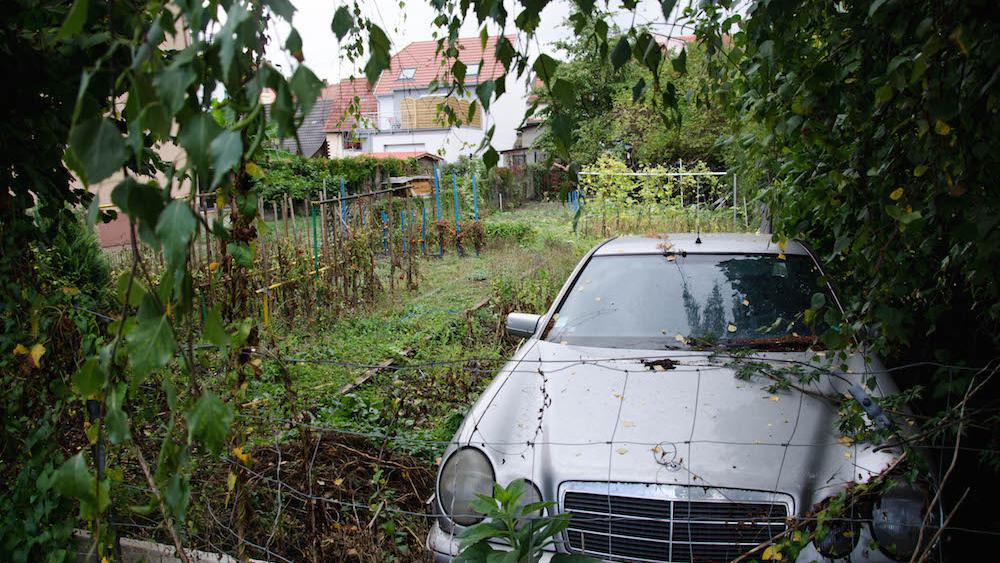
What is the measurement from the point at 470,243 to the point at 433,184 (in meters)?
2.00

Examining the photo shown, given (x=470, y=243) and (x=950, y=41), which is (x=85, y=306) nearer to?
(x=950, y=41)

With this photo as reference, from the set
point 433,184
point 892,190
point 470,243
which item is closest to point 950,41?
point 892,190

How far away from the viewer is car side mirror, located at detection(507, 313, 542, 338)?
433 centimetres

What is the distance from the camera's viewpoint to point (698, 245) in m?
4.59

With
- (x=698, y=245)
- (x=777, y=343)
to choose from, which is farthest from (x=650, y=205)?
(x=777, y=343)

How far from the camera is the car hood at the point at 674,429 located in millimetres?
2750

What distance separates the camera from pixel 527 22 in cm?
224

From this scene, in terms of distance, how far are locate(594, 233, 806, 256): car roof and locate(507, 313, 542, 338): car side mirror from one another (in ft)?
2.40

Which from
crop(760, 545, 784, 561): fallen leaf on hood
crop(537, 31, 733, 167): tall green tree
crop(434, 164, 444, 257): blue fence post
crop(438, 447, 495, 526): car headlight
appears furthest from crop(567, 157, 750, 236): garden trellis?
crop(760, 545, 784, 561): fallen leaf on hood

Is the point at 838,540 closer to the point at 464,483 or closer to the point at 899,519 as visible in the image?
the point at 899,519

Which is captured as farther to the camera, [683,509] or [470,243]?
[470,243]

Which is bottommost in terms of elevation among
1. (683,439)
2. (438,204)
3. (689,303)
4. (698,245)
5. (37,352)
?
(683,439)

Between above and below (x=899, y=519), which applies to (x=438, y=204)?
above

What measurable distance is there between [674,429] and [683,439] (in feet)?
0.23
